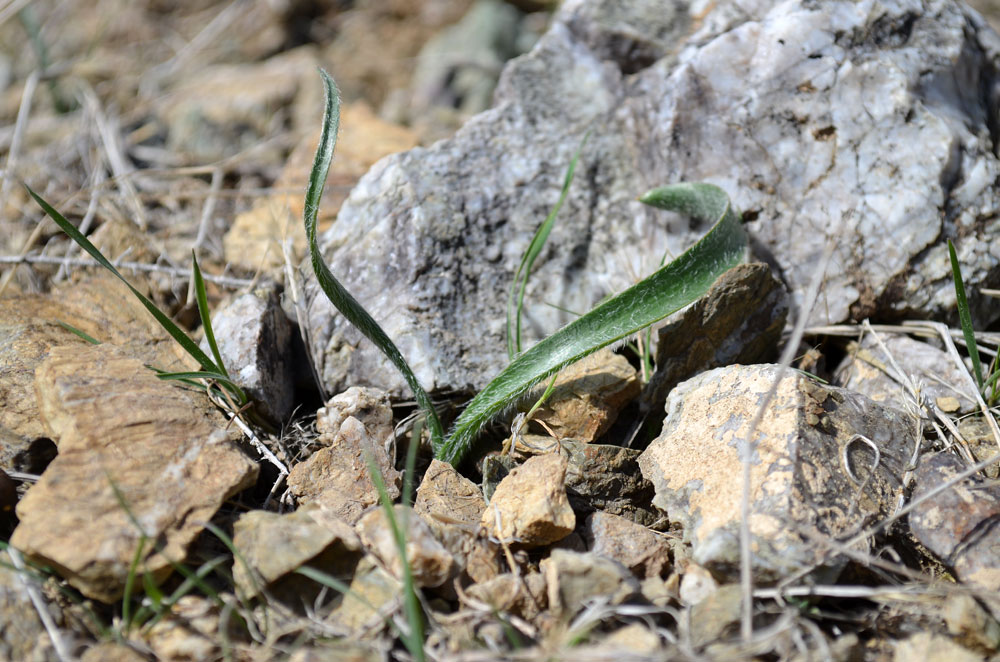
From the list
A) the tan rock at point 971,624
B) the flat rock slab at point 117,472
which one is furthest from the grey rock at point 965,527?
the flat rock slab at point 117,472

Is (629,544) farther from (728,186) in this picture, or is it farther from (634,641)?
(728,186)

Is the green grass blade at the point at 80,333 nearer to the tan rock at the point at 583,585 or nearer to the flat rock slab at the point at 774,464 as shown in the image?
the tan rock at the point at 583,585

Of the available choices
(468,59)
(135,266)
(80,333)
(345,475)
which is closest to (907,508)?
(345,475)

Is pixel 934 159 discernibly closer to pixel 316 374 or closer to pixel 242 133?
pixel 316 374

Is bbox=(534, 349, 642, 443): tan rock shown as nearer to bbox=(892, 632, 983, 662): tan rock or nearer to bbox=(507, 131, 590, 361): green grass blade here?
bbox=(507, 131, 590, 361): green grass blade


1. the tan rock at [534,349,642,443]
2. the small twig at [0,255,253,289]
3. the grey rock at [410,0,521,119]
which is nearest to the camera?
the tan rock at [534,349,642,443]

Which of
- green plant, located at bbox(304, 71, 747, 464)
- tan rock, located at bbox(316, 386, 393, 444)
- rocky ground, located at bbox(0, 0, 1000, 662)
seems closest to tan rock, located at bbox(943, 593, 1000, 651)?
rocky ground, located at bbox(0, 0, 1000, 662)

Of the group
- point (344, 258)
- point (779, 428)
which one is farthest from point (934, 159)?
point (344, 258)
